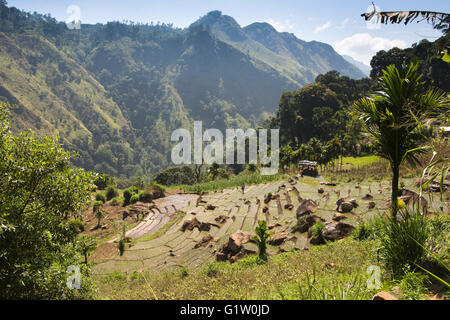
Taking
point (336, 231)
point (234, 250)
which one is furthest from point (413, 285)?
point (234, 250)

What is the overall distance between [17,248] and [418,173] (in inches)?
792

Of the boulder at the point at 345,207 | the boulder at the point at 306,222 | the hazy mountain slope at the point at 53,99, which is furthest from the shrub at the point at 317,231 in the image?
the hazy mountain slope at the point at 53,99

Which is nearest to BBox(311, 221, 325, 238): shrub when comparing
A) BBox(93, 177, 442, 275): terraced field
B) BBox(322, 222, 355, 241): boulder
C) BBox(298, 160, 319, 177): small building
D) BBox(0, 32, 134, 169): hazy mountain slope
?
BBox(322, 222, 355, 241): boulder

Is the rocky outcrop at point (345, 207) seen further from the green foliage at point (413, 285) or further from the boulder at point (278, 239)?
the green foliage at point (413, 285)

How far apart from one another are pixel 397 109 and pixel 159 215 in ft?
64.1

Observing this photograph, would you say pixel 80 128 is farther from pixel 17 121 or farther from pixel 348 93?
pixel 348 93

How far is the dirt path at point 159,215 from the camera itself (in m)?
17.6

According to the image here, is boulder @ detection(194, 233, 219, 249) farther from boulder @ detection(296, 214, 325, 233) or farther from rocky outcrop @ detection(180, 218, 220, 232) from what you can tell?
boulder @ detection(296, 214, 325, 233)

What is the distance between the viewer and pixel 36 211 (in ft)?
19.1

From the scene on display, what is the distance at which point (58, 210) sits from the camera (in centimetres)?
606

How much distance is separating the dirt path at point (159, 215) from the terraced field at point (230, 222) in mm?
230

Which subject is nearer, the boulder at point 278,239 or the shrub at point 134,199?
the boulder at point 278,239

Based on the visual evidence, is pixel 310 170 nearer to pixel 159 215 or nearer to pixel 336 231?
pixel 159 215
